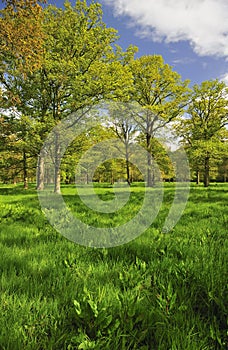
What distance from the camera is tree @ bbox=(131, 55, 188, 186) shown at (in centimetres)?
3222

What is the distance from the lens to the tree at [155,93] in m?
32.2

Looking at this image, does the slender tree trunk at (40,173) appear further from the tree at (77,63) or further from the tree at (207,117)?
the tree at (207,117)

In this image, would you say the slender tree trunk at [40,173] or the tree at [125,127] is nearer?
the slender tree trunk at [40,173]

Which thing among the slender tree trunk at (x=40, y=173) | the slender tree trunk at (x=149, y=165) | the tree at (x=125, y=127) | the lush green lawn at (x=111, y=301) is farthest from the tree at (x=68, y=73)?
the lush green lawn at (x=111, y=301)

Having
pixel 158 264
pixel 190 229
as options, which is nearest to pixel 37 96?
pixel 190 229

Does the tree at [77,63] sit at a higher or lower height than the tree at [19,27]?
higher

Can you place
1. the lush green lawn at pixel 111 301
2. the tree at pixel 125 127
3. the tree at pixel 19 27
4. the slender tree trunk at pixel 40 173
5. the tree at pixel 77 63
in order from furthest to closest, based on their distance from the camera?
the tree at pixel 125 127 → the slender tree trunk at pixel 40 173 → the tree at pixel 77 63 → the tree at pixel 19 27 → the lush green lawn at pixel 111 301

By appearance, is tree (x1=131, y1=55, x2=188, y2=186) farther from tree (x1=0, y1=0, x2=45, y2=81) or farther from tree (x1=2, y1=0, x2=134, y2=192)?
tree (x1=0, y1=0, x2=45, y2=81)

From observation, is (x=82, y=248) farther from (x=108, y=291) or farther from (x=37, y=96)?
(x=37, y=96)

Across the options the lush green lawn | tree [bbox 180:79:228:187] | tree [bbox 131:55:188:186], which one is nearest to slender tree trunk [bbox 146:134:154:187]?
tree [bbox 131:55:188:186]

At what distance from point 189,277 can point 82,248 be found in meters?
1.88

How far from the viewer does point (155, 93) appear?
33500mm

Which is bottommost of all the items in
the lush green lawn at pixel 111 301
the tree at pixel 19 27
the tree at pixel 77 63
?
the lush green lawn at pixel 111 301

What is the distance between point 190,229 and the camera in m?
5.20
